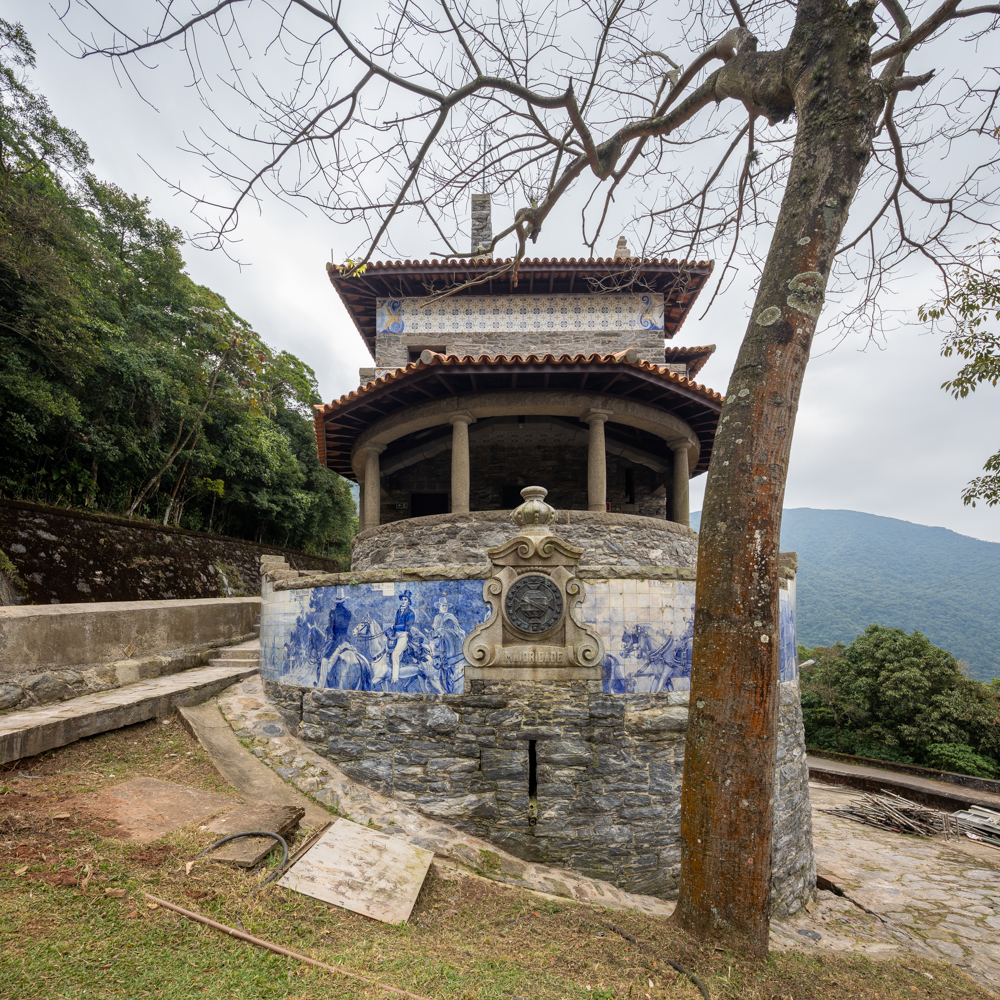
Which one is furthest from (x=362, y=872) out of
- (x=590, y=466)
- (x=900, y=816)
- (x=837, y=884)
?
(x=900, y=816)

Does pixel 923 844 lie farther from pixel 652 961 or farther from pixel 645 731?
pixel 652 961

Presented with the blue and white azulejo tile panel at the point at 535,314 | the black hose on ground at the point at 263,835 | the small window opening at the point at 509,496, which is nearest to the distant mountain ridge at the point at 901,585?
the blue and white azulejo tile panel at the point at 535,314

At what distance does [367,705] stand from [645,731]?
3.00 metres

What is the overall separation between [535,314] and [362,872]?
37.3 ft

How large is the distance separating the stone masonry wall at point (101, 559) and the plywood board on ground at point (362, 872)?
726 centimetres

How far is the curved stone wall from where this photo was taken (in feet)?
26.9

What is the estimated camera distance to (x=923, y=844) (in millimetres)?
9891

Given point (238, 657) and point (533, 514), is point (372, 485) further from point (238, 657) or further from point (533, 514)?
point (533, 514)

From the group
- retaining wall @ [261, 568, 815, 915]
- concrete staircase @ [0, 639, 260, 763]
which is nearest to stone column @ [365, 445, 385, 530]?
concrete staircase @ [0, 639, 260, 763]

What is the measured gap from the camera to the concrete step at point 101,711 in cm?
480

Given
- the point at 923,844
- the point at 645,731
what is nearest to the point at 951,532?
the point at 923,844

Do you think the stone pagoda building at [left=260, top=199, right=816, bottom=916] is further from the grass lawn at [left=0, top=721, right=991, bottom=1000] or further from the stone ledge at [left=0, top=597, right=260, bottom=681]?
the stone ledge at [left=0, top=597, right=260, bottom=681]

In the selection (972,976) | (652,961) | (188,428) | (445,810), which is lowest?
(972,976)

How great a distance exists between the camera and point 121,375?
1267cm
